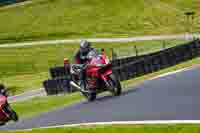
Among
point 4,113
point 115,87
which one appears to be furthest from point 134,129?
point 4,113

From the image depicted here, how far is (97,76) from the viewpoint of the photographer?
18.6 metres

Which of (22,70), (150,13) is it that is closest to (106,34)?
(150,13)

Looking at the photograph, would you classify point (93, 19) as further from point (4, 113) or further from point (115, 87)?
point (115, 87)

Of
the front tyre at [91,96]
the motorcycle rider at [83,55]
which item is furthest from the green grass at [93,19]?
the front tyre at [91,96]

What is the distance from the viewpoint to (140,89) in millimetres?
17641

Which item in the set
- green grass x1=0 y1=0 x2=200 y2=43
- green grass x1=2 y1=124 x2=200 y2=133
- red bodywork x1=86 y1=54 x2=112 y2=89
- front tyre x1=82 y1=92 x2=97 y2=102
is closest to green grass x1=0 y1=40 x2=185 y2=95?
green grass x1=0 y1=0 x2=200 y2=43

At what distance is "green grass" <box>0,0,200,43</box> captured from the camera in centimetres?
6384

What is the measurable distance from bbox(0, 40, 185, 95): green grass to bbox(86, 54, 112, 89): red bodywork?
18543 millimetres

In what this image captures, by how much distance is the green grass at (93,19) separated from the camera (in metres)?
63.8

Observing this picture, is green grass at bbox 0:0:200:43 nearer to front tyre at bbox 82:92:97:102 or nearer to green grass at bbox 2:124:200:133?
front tyre at bbox 82:92:97:102

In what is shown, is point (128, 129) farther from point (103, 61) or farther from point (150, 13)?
point (150, 13)

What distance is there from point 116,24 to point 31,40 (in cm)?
909

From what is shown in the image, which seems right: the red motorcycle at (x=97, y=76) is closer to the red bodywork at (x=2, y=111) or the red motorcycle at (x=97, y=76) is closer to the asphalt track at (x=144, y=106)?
the asphalt track at (x=144, y=106)

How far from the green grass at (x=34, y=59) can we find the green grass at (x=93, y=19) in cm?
677
